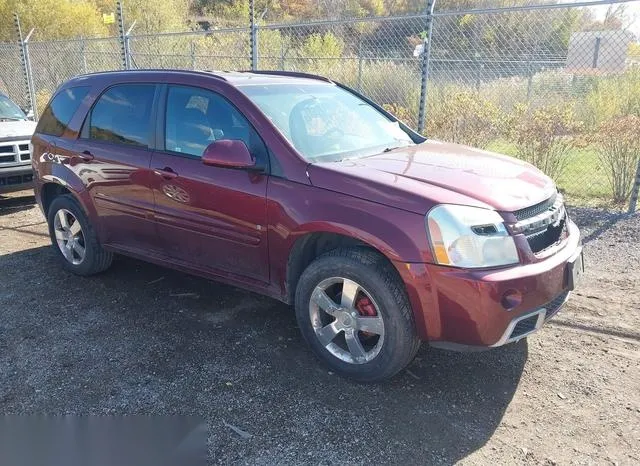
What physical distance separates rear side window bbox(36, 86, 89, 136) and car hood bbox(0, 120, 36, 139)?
2.72 meters

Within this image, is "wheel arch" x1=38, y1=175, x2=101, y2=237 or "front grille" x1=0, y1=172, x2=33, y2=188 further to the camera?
"front grille" x1=0, y1=172, x2=33, y2=188

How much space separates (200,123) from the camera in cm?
385

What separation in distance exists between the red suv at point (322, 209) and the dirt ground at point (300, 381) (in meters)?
0.33

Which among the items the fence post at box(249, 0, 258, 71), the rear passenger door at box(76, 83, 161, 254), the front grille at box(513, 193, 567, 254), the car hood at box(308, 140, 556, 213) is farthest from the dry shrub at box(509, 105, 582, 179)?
the rear passenger door at box(76, 83, 161, 254)

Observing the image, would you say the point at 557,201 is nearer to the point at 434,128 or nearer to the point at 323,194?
the point at 323,194

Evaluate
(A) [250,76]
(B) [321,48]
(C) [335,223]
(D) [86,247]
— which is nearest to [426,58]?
(A) [250,76]

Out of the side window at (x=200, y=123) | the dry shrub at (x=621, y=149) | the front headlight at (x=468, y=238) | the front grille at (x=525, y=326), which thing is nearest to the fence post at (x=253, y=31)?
the side window at (x=200, y=123)

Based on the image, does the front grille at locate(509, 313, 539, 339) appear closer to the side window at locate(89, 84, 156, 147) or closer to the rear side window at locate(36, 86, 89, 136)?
the side window at locate(89, 84, 156, 147)

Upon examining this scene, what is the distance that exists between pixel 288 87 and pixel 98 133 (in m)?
1.69

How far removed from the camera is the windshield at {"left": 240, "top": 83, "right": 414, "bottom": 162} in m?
3.57

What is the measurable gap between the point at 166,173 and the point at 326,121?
1213mm

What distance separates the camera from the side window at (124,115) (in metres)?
4.15

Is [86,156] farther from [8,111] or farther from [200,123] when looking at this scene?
[8,111]

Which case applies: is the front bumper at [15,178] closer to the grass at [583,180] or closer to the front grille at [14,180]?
the front grille at [14,180]
